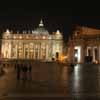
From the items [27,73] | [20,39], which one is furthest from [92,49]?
[27,73]

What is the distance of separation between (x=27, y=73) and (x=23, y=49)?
147m

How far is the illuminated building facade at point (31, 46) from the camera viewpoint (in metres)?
175

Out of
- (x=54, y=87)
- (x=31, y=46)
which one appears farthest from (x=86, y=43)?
(x=54, y=87)

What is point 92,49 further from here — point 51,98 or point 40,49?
point 51,98

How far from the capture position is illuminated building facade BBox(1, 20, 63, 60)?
17500cm

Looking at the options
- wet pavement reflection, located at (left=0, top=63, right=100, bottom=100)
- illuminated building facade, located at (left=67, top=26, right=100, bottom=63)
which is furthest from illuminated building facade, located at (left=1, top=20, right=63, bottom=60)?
wet pavement reflection, located at (left=0, top=63, right=100, bottom=100)

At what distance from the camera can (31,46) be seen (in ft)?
578

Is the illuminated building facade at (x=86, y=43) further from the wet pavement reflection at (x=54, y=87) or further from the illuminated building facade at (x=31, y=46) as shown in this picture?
the wet pavement reflection at (x=54, y=87)

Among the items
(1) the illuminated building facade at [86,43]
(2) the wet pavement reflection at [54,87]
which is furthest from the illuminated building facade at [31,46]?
(2) the wet pavement reflection at [54,87]

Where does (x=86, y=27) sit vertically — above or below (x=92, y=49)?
above

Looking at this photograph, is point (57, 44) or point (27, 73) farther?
point (57, 44)

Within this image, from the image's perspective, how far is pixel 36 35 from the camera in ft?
614

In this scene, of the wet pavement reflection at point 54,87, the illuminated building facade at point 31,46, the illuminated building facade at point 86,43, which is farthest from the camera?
the illuminated building facade at point 31,46

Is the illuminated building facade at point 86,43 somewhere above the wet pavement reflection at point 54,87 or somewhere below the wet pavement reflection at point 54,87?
above
